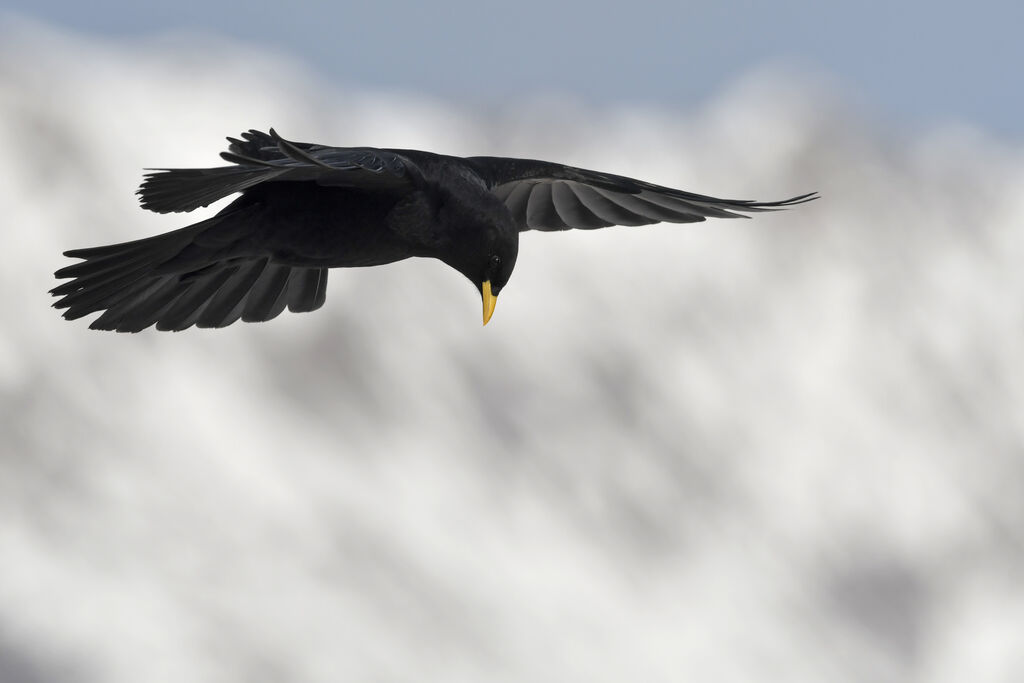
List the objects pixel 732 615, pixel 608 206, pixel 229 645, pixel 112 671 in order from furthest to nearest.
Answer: pixel 732 615, pixel 229 645, pixel 112 671, pixel 608 206

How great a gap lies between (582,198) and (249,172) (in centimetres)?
289

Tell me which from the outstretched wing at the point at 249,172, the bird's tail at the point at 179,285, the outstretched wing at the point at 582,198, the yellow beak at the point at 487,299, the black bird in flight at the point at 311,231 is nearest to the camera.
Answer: the outstretched wing at the point at 249,172

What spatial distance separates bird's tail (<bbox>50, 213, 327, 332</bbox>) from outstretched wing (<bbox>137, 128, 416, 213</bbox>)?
3.23 ft

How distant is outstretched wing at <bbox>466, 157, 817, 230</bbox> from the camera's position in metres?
6.32

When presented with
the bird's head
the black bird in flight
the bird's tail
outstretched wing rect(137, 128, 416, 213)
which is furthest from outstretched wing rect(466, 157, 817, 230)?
outstretched wing rect(137, 128, 416, 213)

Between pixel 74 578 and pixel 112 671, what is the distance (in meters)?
3.45

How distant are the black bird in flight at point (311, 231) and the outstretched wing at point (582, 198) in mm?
23

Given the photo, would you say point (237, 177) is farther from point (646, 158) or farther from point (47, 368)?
point (646, 158)

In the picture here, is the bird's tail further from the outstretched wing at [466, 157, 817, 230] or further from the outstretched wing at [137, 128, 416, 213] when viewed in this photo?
the outstretched wing at [466, 157, 817, 230]

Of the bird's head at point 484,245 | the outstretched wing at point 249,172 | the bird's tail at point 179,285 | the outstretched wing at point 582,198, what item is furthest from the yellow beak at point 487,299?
the bird's tail at point 179,285

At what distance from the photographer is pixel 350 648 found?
38.3 meters

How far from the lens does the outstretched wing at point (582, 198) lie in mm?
6324

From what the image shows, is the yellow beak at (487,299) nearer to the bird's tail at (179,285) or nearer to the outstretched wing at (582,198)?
the outstretched wing at (582,198)

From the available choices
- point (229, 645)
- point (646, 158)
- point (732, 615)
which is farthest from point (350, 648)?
point (646, 158)
